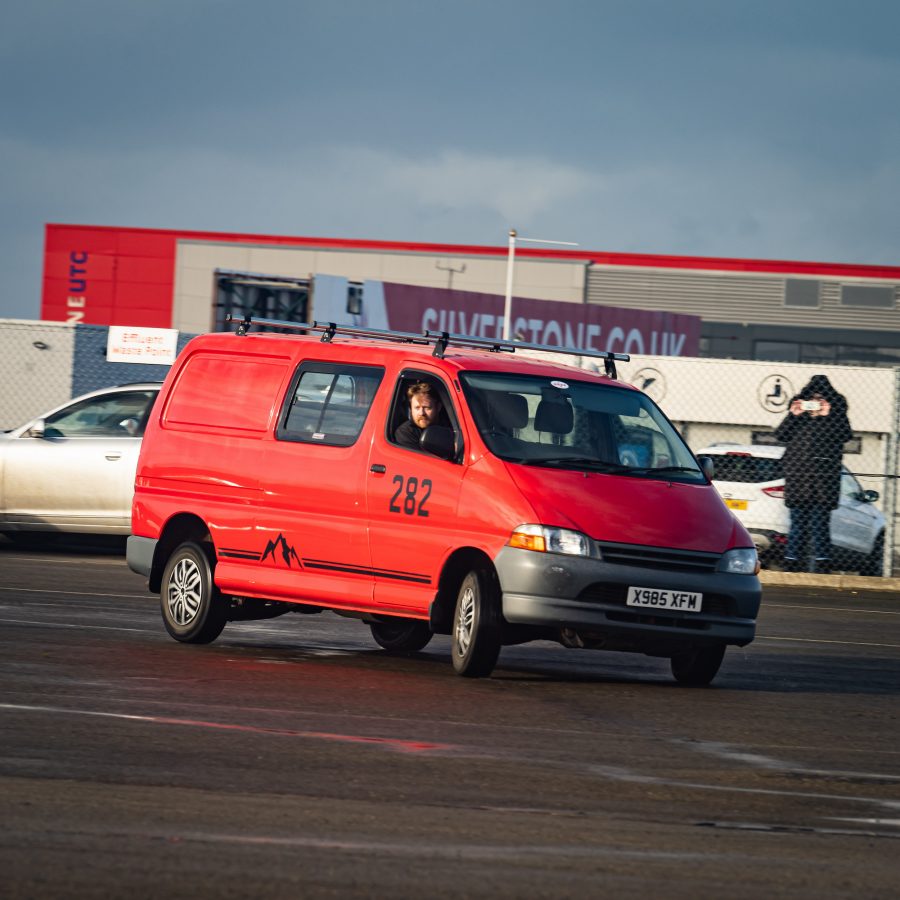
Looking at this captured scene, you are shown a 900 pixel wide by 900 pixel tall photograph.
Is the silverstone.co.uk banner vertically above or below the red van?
above

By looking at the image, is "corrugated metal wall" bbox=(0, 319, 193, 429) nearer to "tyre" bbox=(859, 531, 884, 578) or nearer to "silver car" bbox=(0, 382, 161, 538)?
"silver car" bbox=(0, 382, 161, 538)

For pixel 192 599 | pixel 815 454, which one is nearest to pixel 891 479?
pixel 815 454

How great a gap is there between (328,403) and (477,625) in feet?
6.19

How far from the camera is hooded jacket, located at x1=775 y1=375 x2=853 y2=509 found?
61.5 feet

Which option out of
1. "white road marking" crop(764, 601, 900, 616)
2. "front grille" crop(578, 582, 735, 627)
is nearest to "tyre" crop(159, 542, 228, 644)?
"front grille" crop(578, 582, 735, 627)

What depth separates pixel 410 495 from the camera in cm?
1024

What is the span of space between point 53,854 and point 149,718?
9.01 feet

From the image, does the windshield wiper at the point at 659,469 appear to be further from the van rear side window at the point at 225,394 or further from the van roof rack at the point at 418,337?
the van rear side window at the point at 225,394

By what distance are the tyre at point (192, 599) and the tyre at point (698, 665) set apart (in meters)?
2.87

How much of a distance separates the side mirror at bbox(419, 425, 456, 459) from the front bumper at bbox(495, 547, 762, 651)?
0.78 metres

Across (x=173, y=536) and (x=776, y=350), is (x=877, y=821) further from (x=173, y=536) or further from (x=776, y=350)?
(x=776, y=350)

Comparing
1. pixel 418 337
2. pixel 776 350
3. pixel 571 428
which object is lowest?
pixel 571 428

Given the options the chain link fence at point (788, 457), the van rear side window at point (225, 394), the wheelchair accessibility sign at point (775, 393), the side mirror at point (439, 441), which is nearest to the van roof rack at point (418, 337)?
the van rear side window at point (225, 394)

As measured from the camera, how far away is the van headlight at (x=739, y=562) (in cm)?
1002
